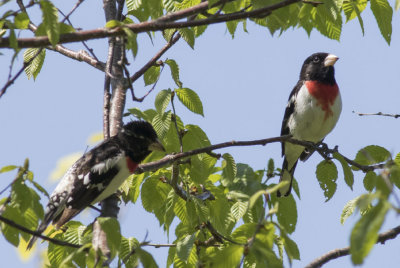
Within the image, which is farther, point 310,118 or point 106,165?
point 310,118

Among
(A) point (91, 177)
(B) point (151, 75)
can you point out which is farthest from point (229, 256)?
(A) point (91, 177)

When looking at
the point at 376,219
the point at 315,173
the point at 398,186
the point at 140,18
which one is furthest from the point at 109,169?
the point at 376,219

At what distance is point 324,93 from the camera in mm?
5242

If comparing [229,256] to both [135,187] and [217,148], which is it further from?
[135,187]

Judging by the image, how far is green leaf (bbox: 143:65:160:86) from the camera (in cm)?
384

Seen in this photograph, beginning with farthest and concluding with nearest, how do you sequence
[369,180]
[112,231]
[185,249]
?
1. [369,180]
2. [185,249]
3. [112,231]

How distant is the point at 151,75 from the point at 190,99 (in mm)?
473

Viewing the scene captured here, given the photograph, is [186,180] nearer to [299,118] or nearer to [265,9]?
[265,9]

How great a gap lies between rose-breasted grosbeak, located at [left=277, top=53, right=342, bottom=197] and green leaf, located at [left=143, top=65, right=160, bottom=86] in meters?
1.69

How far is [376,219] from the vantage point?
65.6 inches

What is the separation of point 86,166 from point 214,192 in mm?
1087

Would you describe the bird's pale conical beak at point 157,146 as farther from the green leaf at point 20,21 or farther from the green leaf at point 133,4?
the green leaf at point 20,21

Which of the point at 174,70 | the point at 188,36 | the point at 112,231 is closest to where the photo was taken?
the point at 112,231

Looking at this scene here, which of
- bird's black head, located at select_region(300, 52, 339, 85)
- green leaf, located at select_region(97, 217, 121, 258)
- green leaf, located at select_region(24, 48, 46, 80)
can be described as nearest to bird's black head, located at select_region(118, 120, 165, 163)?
green leaf, located at select_region(24, 48, 46, 80)
